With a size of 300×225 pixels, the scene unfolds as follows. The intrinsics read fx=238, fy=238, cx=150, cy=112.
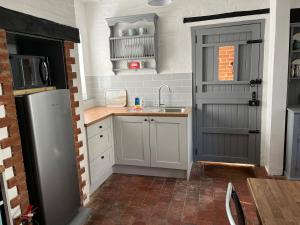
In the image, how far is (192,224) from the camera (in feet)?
7.42

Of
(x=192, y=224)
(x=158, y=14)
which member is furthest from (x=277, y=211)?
(x=158, y=14)

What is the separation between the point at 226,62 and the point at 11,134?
276 cm

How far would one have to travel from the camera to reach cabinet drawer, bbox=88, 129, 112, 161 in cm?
278

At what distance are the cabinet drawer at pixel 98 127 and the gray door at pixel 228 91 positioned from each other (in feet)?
4.33

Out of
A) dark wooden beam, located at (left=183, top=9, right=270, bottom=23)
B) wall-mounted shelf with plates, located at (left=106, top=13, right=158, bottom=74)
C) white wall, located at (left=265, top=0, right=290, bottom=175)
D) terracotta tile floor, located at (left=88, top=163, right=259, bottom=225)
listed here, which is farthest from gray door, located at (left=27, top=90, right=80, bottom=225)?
white wall, located at (left=265, top=0, right=290, bottom=175)

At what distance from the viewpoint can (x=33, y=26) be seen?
1.83 meters

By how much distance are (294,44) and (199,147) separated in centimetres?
187

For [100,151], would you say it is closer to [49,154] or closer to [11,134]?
[49,154]

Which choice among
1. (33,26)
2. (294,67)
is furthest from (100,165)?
(294,67)

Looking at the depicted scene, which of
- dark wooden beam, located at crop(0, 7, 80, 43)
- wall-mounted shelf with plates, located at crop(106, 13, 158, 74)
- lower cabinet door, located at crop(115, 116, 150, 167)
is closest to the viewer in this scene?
dark wooden beam, located at crop(0, 7, 80, 43)

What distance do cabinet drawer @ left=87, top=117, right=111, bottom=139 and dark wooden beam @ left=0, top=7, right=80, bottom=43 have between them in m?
1.00

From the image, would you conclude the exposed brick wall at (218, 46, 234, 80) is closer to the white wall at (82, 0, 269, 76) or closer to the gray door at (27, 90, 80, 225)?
the white wall at (82, 0, 269, 76)

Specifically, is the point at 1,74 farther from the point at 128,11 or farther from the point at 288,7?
the point at 288,7

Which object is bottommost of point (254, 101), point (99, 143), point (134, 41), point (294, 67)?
point (99, 143)
